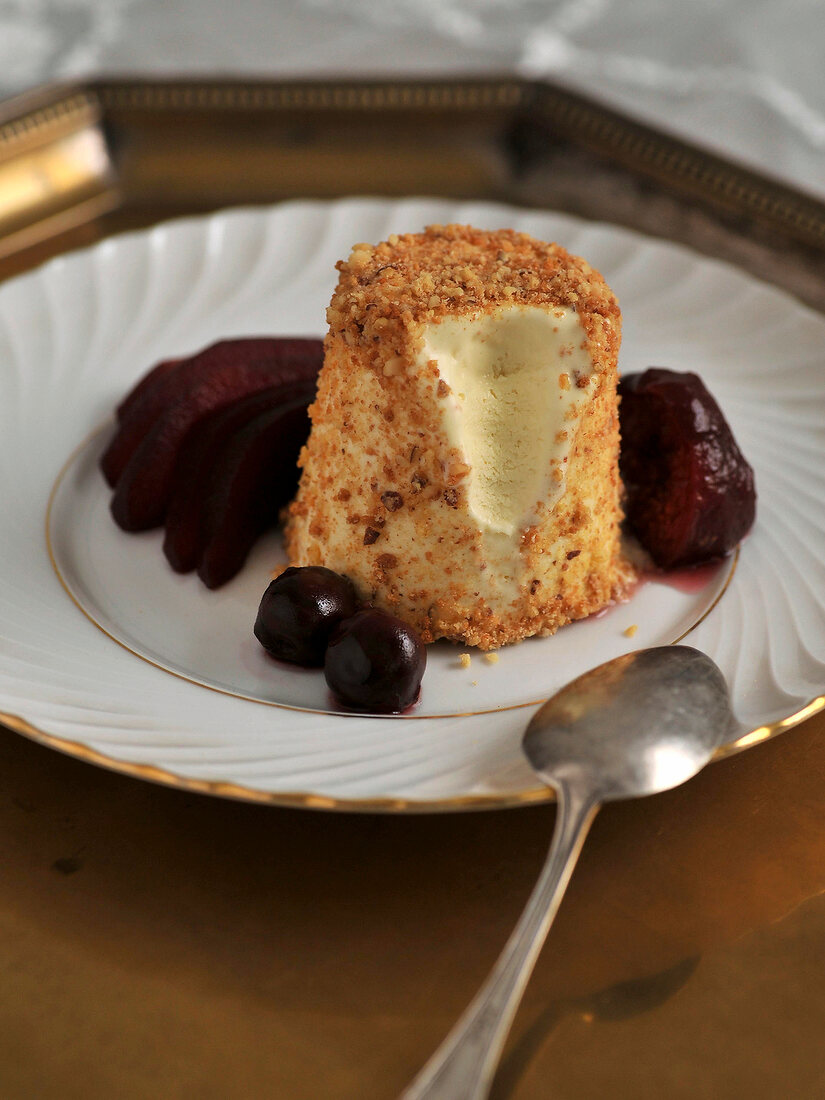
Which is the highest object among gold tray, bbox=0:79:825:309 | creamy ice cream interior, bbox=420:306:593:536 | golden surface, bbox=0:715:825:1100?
gold tray, bbox=0:79:825:309

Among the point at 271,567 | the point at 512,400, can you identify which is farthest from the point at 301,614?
the point at 512,400

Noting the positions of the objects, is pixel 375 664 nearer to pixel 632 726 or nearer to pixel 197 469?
pixel 632 726

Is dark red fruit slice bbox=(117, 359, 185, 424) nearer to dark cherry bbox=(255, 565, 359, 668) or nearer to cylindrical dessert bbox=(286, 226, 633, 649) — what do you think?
cylindrical dessert bbox=(286, 226, 633, 649)

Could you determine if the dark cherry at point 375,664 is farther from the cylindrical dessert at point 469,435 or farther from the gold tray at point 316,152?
the gold tray at point 316,152

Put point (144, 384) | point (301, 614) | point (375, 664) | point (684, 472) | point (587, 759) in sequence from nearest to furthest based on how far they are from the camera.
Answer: point (587, 759), point (375, 664), point (301, 614), point (684, 472), point (144, 384)

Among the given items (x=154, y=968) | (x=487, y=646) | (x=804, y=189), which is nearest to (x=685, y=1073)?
(x=154, y=968)

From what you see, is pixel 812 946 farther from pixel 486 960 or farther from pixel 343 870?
pixel 343 870

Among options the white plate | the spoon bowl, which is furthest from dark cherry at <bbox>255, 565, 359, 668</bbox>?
the spoon bowl

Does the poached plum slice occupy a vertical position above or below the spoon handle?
above
